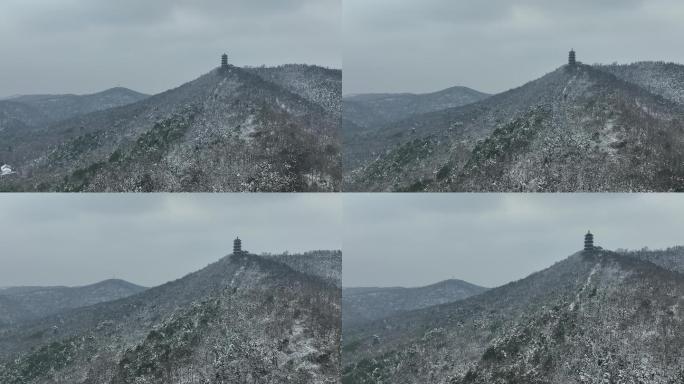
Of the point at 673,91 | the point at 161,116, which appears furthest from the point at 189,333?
the point at 673,91

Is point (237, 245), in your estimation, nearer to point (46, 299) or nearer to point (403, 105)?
point (403, 105)

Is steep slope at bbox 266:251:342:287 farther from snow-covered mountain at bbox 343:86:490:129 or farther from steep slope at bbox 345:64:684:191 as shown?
snow-covered mountain at bbox 343:86:490:129

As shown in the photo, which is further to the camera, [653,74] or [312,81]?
[312,81]

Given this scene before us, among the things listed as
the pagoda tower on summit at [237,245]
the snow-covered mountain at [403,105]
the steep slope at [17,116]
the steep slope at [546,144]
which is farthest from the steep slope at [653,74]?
the steep slope at [17,116]

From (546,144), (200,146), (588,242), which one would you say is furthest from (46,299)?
(588,242)

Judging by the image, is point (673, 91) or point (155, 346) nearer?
point (155, 346)

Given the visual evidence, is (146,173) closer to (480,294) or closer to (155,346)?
(155,346)

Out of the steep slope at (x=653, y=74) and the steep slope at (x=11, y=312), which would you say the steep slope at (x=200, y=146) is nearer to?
the steep slope at (x=11, y=312)
